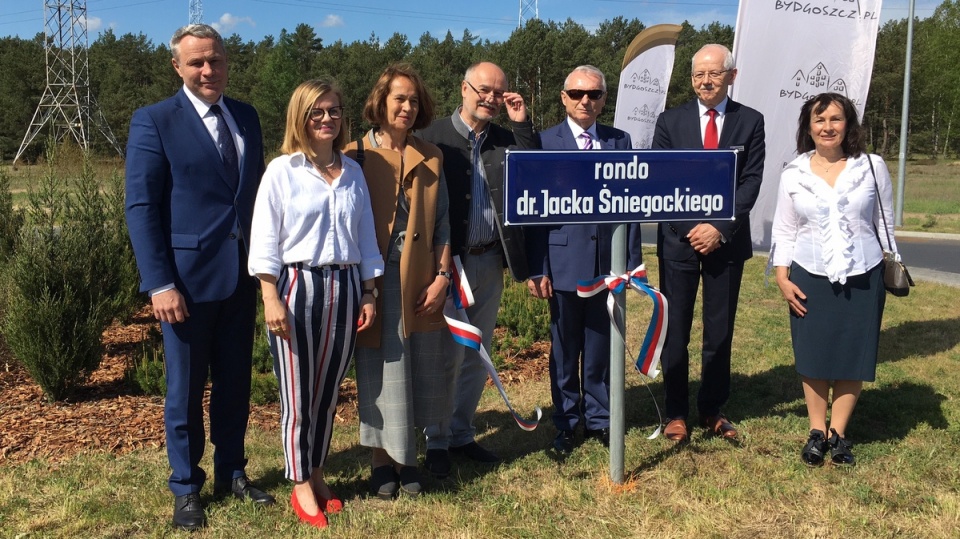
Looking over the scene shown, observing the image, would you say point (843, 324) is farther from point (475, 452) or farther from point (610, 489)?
point (475, 452)

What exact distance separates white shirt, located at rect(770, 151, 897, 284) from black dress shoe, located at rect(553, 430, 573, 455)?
160 centimetres

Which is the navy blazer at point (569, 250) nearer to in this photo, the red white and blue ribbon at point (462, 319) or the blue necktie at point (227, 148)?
the red white and blue ribbon at point (462, 319)

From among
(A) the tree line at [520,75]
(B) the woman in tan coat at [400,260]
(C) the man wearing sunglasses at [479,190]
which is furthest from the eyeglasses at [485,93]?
(A) the tree line at [520,75]

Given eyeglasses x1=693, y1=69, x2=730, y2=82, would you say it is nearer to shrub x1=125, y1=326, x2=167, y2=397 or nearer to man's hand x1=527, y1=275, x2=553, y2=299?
man's hand x1=527, y1=275, x2=553, y2=299

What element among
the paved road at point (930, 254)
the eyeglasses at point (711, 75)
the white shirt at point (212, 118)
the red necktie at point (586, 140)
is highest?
the eyeglasses at point (711, 75)

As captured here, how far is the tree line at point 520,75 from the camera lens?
177 feet

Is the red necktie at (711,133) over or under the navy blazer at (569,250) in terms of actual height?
over

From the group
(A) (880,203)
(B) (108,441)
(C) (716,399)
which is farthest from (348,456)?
(A) (880,203)

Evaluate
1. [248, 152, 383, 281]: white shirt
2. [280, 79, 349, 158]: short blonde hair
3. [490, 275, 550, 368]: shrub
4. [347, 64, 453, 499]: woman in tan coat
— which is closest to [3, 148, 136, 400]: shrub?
[347, 64, 453, 499]: woman in tan coat

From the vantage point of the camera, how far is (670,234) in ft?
15.0

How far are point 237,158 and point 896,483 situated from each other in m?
3.58

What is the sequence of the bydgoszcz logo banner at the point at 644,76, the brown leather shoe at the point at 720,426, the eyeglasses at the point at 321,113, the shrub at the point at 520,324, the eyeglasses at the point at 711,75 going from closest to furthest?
the eyeglasses at the point at 321,113 → the eyeglasses at the point at 711,75 → the brown leather shoe at the point at 720,426 → the shrub at the point at 520,324 → the bydgoszcz logo banner at the point at 644,76

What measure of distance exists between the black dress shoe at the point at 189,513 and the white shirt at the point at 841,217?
3.31 meters

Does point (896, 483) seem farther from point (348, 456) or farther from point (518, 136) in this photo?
point (348, 456)
